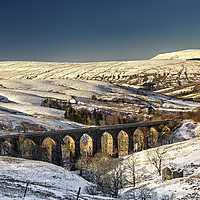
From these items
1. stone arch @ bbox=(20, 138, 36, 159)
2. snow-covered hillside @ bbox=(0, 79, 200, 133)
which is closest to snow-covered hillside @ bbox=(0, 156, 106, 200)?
stone arch @ bbox=(20, 138, 36, 159)

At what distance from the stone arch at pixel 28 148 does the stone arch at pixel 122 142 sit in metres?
24.0

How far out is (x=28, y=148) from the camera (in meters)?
51.8

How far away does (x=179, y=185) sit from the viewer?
94.2ft

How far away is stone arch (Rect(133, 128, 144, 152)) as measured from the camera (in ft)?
231

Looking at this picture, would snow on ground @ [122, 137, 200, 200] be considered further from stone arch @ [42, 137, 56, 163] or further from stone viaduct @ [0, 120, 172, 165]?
stone arch @ [42, 137, 56, 163]

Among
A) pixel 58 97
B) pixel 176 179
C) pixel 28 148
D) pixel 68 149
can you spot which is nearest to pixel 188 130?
pixel 68 149

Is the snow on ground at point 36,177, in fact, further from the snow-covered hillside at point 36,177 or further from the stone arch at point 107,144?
the stone arch at point 107,144

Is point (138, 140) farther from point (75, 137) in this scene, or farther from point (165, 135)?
point (75, 137)

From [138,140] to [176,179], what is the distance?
40795 millimetres

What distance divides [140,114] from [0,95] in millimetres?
68589

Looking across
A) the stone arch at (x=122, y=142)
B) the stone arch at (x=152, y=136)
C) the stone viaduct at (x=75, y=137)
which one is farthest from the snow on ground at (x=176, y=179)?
the stone arch at (x=152, y=136)

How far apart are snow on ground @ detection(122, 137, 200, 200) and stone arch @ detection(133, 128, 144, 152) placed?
15132 millimetres

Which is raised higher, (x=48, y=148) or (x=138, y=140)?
(x=48, y=148)

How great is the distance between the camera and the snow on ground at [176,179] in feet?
88.3
